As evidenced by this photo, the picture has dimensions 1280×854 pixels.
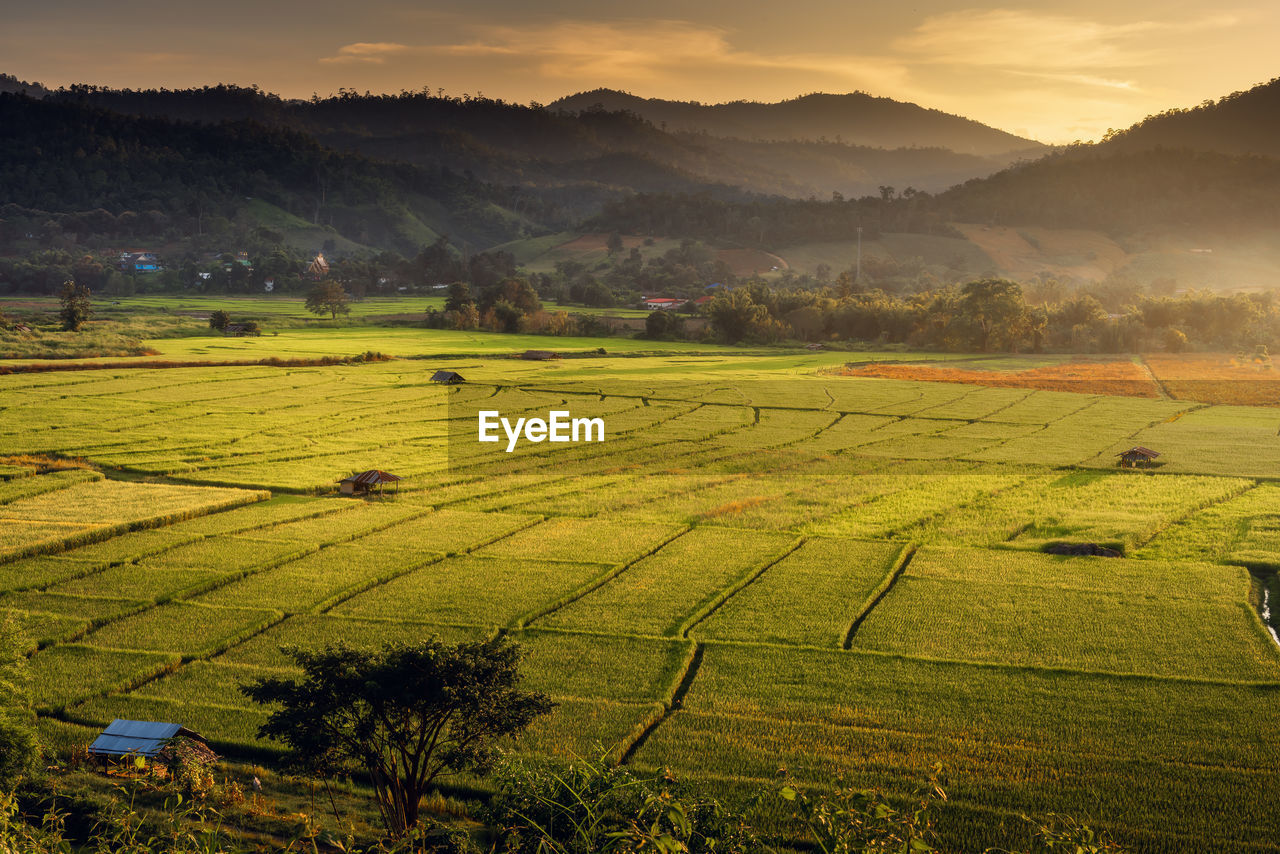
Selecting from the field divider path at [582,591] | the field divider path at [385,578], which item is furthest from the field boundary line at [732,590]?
the field divider path at [385,578]

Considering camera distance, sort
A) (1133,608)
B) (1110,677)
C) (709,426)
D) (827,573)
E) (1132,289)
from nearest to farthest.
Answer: (1110,677), (1133,608), (827,573), (709,426), (1132,289)

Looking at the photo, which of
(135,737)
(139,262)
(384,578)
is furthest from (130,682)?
(139,262)

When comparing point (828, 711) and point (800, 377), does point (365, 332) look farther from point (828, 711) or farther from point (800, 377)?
point (828, 711)

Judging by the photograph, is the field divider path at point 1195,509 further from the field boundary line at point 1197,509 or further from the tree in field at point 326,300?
the tree in field at point 326,300

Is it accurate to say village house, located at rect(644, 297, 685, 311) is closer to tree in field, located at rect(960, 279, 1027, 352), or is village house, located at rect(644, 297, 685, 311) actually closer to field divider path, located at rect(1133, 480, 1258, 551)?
tree in field, located at rect(960, 279, 1027, 352)

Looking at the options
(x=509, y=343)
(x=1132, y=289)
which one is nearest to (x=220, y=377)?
(x=509, y=343)

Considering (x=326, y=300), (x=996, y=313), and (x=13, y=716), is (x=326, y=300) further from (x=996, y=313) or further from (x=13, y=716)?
(x=13, y=716)
